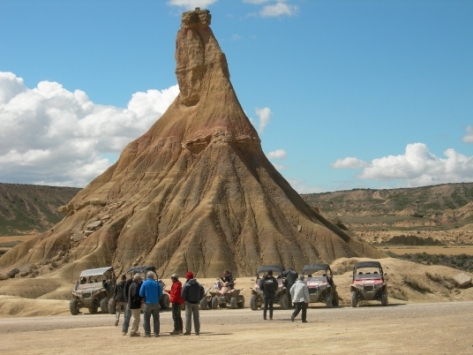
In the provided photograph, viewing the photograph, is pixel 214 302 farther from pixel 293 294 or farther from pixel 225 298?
pixel 293 294

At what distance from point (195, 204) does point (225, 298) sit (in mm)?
27425

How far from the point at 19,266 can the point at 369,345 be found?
165ft

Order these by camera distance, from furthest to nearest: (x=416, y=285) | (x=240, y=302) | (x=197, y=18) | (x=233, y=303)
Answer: (x=197, y=18) < (x=416, y=285) < (x=240, y=302) < (x=233, y=303)

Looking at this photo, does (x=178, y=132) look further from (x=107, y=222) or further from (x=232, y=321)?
(x=232, y=321)

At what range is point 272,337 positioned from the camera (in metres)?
20.4

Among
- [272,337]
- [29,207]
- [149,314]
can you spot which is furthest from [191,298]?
[29,207]

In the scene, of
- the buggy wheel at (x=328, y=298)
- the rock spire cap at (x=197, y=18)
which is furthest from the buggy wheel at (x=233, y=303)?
the rock spire cap at (x=197, y=18)

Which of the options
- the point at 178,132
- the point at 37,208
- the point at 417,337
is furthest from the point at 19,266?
the point at 37,208

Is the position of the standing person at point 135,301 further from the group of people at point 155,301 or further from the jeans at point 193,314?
the jeans at point 193,314

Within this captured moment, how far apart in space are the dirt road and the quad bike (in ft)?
22.7

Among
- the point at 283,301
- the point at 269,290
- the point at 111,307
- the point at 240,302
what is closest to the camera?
the point at 269,290

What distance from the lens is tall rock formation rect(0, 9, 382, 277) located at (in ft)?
192

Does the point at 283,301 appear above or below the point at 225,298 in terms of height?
below

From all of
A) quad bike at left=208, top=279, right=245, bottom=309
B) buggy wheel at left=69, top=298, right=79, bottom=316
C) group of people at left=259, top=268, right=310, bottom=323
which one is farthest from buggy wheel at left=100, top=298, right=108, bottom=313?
group of people at left=259, top=268, right=310, bottom=323
